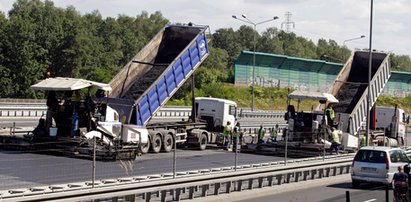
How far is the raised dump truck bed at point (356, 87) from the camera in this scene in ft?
112

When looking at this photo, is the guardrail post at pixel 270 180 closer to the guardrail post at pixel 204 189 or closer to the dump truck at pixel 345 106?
the guardrail post at pixel 204 189

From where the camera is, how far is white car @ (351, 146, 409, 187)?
22.9 meters

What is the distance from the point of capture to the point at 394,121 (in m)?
43.1

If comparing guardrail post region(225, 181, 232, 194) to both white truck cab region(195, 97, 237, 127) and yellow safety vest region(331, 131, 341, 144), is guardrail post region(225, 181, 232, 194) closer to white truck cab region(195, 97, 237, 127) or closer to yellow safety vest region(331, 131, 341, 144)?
yellow safety vest region(331, 131, 341, 144)

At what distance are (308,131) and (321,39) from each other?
152807 mm

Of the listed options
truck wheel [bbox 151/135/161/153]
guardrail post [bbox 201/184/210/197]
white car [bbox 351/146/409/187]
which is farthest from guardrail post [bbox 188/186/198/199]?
truck wheel [bbox 151/135/161/153]

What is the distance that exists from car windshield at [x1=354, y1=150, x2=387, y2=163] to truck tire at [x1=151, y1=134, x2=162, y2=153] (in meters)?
8.51

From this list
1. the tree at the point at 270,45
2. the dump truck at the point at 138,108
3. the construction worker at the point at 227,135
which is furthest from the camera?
the tree at the point at 270,45

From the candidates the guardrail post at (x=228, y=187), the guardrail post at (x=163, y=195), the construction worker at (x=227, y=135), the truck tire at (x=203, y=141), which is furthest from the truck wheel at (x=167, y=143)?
the guardrail post at (x=163, y=195)

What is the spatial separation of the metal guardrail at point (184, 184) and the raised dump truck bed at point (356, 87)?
8816mm

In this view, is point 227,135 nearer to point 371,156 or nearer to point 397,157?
point 371,156

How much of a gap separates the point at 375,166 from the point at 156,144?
368 inches

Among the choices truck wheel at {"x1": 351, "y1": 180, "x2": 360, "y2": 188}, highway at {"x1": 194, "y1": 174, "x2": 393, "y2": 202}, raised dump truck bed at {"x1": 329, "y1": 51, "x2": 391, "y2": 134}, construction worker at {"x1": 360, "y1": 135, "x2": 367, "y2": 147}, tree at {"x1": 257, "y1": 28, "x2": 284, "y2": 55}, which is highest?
tree at {"x1": 257, "y1": 28, "x2": 284, "y2": 55}

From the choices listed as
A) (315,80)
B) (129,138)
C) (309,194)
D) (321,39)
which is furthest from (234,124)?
(321,39)
